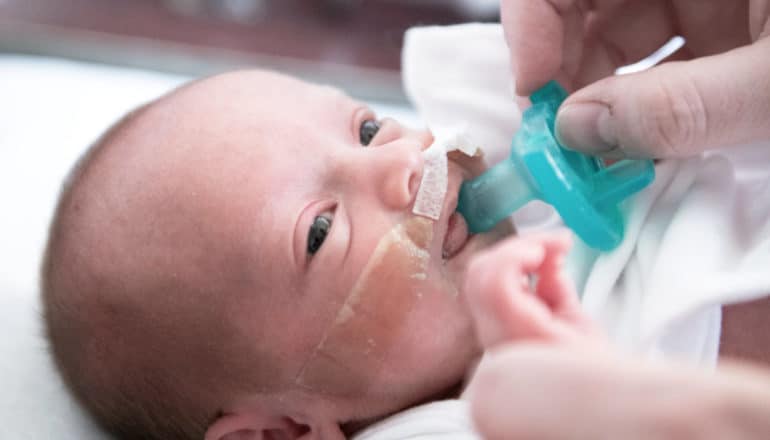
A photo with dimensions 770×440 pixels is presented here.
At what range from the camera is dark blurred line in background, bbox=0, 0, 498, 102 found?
1.87 meters

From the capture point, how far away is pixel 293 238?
2.96 feet

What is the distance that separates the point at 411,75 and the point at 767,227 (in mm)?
669

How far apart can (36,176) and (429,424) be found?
0.88m

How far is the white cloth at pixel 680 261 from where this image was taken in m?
0.84

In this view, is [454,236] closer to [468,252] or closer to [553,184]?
[468,252]

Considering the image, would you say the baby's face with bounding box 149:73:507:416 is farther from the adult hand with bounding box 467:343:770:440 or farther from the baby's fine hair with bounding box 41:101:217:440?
the adult hand with bounding box 467:343:770:440

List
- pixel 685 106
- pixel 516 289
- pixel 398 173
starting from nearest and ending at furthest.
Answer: pixel 516 289, pixel 685 106, pixel 398 173

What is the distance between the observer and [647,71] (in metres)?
0.84

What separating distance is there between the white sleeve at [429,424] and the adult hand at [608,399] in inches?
14.9

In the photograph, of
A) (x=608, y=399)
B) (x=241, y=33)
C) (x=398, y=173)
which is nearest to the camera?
(x=608, y=399)

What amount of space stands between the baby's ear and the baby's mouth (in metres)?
0.25

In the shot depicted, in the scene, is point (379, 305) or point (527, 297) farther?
point (379, 305)

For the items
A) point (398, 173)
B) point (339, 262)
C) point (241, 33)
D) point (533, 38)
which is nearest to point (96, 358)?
point (339, 262)

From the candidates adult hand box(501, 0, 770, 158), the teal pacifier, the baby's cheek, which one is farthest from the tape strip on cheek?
adult hand box(501, 0, 770, 158)
